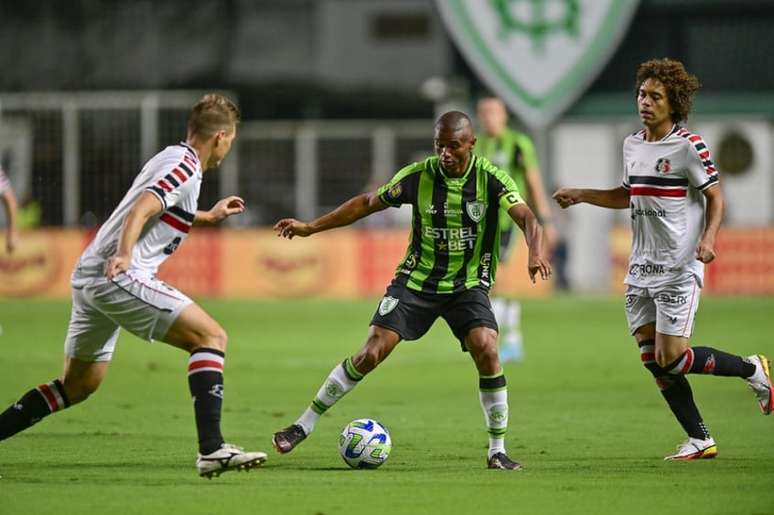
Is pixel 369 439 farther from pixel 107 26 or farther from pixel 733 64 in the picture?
pixel 107 26

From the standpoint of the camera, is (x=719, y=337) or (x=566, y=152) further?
(x=566, y=152)

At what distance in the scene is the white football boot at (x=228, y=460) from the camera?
8.03 metres

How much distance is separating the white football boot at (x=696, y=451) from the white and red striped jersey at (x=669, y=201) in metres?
0.94

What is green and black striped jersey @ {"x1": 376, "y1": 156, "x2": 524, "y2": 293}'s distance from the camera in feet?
30.0

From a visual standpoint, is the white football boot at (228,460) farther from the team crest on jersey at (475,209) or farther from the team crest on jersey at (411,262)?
the team crest on jersey at (475,209)

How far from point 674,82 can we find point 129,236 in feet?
11.0

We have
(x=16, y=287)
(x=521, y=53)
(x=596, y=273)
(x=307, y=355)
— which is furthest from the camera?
(x=596, y=273)

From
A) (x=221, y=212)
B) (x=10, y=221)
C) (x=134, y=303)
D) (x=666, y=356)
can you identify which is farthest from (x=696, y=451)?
(x=10, y=221)

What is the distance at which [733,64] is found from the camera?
28.1m

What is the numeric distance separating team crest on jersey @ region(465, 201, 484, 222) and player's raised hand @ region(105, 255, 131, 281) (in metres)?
2.12

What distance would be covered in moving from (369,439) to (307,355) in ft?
26.5

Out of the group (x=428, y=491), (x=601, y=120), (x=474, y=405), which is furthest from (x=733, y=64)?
(x=428, y=491)

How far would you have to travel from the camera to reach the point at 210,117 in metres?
8.54

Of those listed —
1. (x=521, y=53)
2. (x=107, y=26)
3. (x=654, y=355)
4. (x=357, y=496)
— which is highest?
(x=107, y=26)
